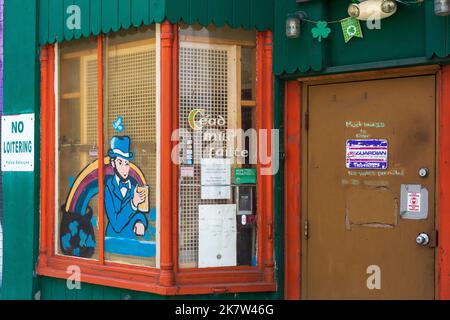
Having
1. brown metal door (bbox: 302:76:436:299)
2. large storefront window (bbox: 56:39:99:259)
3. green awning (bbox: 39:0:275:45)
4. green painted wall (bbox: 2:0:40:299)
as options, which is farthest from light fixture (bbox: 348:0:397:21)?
green painted wall (bbox: 2:0:40:299)

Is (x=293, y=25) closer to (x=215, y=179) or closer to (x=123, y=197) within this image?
(x=215, y=179)

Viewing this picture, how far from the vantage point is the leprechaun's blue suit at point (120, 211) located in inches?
230

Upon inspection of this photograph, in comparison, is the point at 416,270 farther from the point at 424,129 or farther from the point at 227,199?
the point at 227,199

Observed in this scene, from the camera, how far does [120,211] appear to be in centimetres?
593

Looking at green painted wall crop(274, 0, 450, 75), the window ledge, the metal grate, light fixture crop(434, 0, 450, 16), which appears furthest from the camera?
the metal grate

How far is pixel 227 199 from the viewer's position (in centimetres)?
572

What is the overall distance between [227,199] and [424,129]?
1867mm

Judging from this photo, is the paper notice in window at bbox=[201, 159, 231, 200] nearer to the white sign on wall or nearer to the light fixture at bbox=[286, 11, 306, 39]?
the light fixture at bbox=[286, 11, 306, 39]

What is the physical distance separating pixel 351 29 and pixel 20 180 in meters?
3.95

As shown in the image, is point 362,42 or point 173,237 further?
point 173,237

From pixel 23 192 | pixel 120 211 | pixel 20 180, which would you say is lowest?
pixel 120 211

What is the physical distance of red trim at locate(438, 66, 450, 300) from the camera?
4914 mm

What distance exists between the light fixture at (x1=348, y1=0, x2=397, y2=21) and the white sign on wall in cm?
363

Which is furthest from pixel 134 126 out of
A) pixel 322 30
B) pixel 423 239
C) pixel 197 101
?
pixel 423 239
